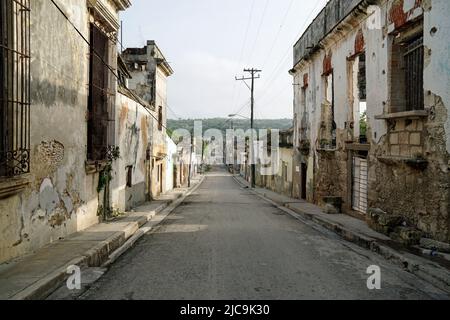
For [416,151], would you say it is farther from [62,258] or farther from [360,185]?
[62,258]

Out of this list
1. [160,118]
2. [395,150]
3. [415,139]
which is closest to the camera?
[415,139]

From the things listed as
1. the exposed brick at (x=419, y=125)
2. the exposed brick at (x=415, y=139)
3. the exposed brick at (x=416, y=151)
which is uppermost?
the exposed brick at (x=419, y=125)

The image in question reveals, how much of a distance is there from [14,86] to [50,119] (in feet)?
4.80

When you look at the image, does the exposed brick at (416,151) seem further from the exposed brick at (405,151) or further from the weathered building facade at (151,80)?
the weathered building facade at (151,80)

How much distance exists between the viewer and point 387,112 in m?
10.7

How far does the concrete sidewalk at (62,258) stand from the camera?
5539 mm

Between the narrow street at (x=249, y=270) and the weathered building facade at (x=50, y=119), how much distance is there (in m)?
1.67

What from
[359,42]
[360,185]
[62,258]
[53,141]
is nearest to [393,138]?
[360,185]

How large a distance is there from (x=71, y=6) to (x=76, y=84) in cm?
165

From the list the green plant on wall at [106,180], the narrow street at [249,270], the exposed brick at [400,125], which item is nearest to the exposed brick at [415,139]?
the exposed brick at [400,125]

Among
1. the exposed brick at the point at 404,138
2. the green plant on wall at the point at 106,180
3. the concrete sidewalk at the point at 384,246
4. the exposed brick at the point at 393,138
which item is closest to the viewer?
the concrete sidewalk at the point at 384,246

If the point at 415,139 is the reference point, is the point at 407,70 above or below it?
above

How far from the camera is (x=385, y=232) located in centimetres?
986

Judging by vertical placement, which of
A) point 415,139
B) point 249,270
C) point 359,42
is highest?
point 359,42
